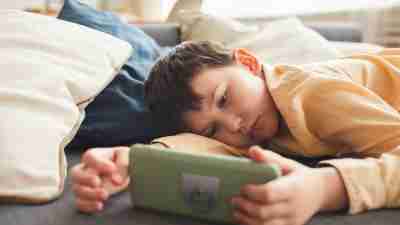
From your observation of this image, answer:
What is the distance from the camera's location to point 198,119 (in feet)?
3.00

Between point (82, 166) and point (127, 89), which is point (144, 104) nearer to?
point (127, 89)

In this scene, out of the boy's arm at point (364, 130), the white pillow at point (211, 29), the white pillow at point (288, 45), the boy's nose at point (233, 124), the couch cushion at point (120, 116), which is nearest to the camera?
the boy's arm at point (364, 130)

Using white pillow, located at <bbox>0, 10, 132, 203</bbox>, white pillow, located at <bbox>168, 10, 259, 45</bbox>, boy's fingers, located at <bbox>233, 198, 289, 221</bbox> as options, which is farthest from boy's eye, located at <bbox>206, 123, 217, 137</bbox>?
white pillow, located at <bbox>168, 10, 259, 45</bbox>

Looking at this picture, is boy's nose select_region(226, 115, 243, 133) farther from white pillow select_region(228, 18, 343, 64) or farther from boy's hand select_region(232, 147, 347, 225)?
white pillow select_region(228, 18, 343, 64)

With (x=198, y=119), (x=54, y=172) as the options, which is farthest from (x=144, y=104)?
(x=54, y=172)

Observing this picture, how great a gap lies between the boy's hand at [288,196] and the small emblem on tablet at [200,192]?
3cm

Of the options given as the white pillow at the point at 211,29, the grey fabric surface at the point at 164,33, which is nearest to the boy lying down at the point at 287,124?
the white pillow at the point at 211,29

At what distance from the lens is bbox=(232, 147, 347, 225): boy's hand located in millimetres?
561

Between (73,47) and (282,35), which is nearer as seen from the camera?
(73,47)

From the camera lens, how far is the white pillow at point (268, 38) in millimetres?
1523

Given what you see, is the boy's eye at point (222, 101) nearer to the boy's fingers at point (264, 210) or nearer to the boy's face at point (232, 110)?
the boy's face at point (232, 110)

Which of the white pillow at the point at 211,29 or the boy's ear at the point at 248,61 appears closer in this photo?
the boy's ear at the point at 248,61

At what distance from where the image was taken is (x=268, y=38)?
163 cm

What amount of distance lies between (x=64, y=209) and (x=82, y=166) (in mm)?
62
